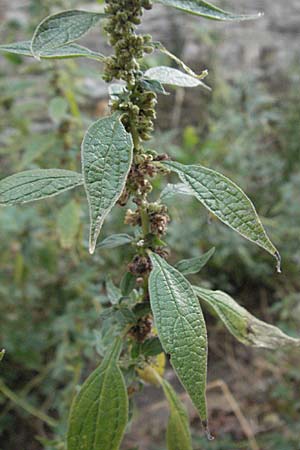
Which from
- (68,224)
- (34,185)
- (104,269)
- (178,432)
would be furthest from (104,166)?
→ (104,269)

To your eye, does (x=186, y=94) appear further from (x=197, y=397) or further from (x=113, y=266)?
(x=197, y=397)

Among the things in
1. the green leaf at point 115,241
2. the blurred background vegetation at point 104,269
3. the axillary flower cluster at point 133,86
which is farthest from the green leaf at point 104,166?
the blurred background vegetation at point 104,269

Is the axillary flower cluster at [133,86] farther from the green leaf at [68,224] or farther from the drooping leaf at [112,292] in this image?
the green leaf at [68,224]

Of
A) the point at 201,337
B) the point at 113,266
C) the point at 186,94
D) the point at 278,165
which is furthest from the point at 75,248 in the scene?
the point at 186,94

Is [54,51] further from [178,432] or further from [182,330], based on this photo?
[178,432]

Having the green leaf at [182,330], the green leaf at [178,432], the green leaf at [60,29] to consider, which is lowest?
the green leaf at [178,432]

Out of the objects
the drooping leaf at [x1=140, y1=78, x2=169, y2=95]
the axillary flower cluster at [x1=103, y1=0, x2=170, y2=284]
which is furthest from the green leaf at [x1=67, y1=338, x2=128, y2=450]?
the drooping leaf at [x1=140, y1=78, x2=169, y2=95]
